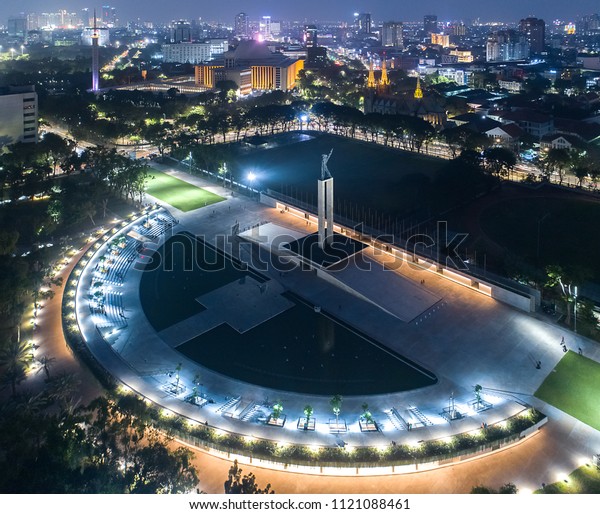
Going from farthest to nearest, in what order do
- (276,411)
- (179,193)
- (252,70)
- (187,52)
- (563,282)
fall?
(187,52)
(252,70)
(179,193)
(563,282)
(276,411)

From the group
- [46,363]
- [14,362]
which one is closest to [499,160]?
Answer: [46,363]

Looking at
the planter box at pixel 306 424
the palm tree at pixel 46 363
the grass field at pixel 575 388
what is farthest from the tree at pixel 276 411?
the grass field at pixel 575 388

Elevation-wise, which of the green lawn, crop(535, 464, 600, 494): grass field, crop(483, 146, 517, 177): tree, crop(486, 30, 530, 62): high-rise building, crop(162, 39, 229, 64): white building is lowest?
crop(535, 464, 600, 494): grass field

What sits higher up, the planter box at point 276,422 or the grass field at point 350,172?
the grass field at point 350,172

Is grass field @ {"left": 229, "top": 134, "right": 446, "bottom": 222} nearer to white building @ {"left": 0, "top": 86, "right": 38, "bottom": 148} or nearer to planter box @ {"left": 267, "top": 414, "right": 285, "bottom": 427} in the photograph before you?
planter box @ {"left": 267, "top": 414, "right": 285, "bottom": 427}

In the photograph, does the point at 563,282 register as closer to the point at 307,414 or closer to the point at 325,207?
the point at 325,207

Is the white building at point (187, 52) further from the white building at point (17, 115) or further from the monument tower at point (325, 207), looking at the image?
the monument tower at point (325, 207)

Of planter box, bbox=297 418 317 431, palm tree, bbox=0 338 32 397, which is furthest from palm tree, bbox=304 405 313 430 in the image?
palm tree, bbox=0 338 32 397
